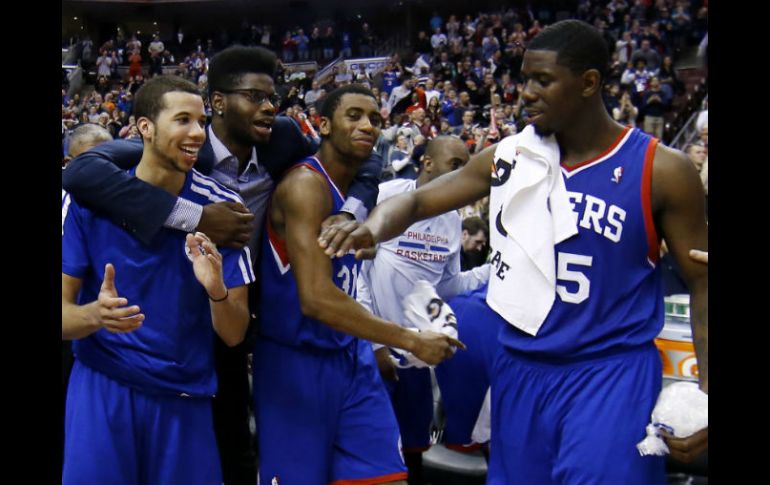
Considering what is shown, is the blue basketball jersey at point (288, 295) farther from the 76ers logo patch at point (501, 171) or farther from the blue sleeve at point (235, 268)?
the 76ers logo patch at point (501, 171)

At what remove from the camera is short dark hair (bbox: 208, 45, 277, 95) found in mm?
3580

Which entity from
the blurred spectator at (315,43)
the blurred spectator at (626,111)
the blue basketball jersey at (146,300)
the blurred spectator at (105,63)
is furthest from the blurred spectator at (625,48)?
the blue basketball jersey at (146,300)

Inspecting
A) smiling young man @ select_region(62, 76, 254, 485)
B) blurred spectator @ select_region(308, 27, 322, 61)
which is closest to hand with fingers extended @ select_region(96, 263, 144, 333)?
smiling young man @ select_region(62, 76, 254, 485)

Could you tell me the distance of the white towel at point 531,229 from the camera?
113 inches

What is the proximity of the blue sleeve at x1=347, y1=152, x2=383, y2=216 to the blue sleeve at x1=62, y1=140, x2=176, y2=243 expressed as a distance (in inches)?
32.6

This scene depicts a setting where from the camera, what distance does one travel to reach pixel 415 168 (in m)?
9.28

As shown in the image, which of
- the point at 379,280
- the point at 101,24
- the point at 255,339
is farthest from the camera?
the point at 101,24

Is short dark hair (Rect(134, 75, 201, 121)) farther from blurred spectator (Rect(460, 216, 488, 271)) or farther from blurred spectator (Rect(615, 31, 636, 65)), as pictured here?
blurred spectator (Rect(615, 31, 636, 65))

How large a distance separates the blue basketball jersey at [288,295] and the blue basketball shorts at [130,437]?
1.61 ft

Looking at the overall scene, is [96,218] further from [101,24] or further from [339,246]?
[101,24]

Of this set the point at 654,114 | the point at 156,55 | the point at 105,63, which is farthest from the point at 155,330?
the point at 156,55
